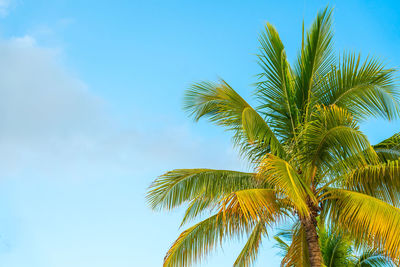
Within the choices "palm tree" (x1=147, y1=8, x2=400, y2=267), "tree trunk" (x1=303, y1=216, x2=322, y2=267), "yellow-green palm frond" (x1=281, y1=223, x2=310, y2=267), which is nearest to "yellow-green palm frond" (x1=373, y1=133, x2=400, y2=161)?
"palm tree" (x1=147, y1=8, x2=400, y2=267)

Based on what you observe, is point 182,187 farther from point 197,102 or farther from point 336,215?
point 336,215

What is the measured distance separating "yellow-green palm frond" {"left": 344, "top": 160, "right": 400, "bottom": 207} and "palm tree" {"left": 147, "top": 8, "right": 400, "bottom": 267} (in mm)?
19

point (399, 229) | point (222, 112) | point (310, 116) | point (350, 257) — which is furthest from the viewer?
point (350, 257)

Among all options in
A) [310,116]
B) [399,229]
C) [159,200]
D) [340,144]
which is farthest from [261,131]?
[399,229]

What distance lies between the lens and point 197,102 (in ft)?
35.8

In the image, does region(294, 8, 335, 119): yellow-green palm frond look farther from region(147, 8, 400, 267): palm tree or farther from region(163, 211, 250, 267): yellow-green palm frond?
region(163, 211, 250, 267): yellow-green palm frond

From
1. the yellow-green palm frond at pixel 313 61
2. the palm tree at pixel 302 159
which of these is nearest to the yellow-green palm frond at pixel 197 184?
the palm tree at pixel 302 159

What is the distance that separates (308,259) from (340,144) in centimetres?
265

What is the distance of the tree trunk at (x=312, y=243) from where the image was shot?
9.06 metres

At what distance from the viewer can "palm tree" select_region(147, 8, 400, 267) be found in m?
8.39

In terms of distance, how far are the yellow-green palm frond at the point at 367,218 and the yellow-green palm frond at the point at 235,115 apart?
156cm

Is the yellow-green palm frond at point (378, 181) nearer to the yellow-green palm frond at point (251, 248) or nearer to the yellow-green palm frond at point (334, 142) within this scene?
the yellow-green palm frond at point (334, 142)

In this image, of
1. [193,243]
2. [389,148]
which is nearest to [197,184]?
[193,243]

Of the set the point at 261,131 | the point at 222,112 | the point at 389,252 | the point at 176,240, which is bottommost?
the point at 389,252
